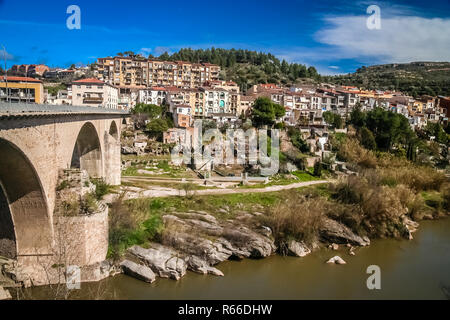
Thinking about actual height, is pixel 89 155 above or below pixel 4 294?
above

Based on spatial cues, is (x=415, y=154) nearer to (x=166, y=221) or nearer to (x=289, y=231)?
(x=289, y=231)

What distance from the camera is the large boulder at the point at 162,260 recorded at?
1456cm


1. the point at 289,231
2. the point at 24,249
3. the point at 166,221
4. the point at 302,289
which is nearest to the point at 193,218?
the point at 166,221

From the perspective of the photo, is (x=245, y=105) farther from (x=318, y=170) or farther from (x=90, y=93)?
(x=318, y=170)

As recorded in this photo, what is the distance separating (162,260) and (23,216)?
5686 millimetres

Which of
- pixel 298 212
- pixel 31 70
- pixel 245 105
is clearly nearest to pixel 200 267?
pixel 298 212

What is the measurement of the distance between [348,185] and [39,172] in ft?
63.2

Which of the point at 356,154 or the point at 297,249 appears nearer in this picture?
the point at 297,249

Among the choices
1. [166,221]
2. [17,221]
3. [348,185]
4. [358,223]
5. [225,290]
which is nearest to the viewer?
[17,221]

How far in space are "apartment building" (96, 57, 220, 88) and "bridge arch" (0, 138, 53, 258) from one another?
51.0m

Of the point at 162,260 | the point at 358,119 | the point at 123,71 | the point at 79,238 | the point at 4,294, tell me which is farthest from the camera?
the point at 123,71

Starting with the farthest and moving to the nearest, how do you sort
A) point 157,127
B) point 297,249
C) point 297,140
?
point 297,140
point 157,127
point 297,249

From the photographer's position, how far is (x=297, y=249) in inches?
691

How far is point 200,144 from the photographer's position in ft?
124
